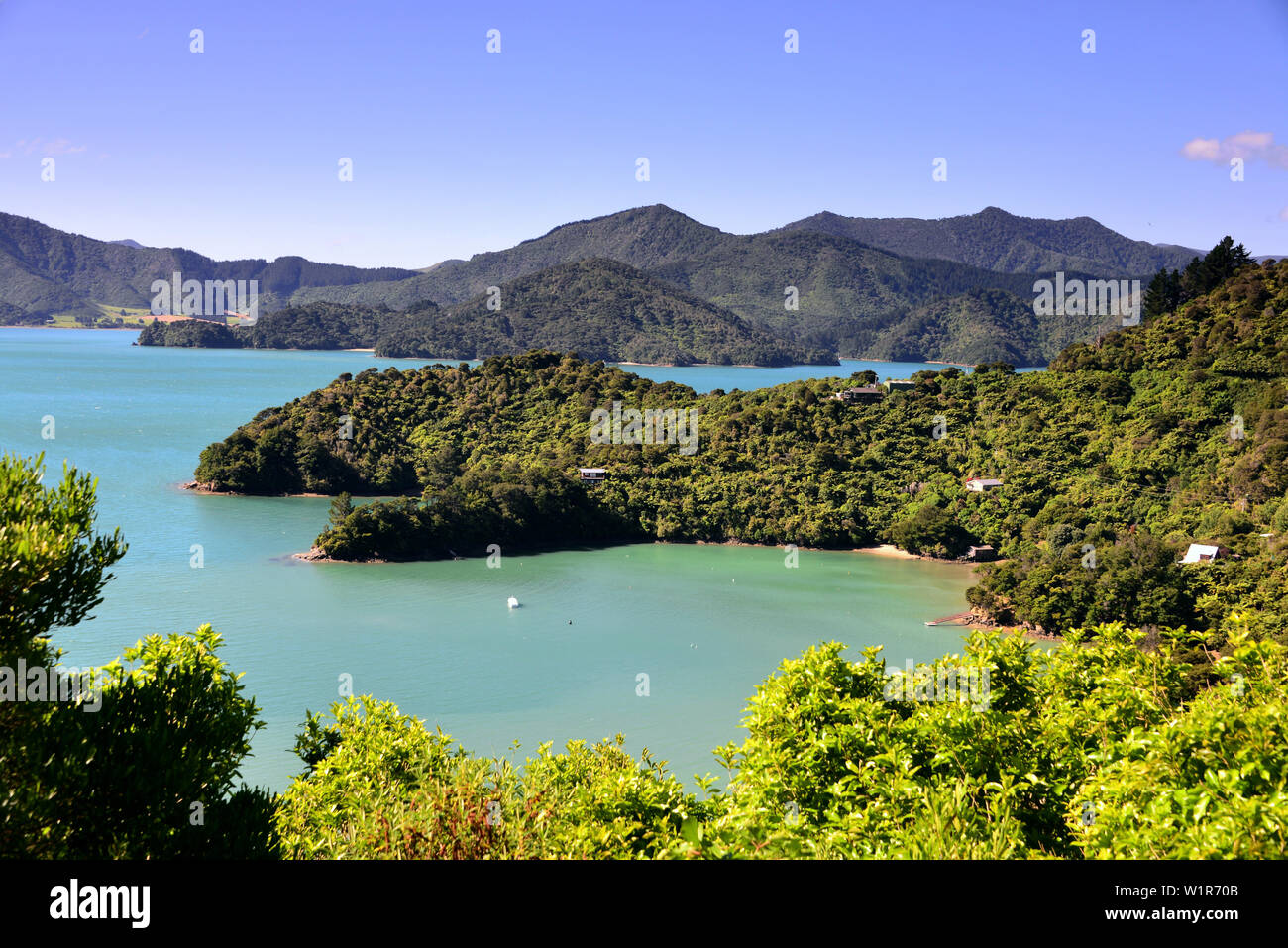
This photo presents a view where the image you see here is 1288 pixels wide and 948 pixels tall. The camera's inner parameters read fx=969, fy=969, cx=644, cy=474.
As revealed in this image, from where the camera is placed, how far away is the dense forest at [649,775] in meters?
5.60

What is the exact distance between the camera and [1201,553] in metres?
29.4

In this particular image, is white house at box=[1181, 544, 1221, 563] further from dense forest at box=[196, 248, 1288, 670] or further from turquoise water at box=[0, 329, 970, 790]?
turquoise water at box=[0, 329, 970, 790]

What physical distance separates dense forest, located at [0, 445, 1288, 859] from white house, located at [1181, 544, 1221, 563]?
2219cm

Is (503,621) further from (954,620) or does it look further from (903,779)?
(903,779)

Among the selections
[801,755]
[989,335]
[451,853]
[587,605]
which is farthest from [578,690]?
[989,335]

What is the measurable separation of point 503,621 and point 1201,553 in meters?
21.5

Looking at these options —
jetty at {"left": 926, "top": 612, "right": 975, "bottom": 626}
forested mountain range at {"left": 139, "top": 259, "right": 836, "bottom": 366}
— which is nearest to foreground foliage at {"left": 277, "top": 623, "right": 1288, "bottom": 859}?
jetty at {"left": 926, "top": 612, "right": 975, "bottom": 626}

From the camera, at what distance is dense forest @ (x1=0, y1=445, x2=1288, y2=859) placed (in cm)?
560

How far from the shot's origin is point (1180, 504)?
3519cm

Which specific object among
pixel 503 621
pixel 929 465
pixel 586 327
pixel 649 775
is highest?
pixel 586 327

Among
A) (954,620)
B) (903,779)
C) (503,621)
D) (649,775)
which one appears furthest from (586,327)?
(903,779)

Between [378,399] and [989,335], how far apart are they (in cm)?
11331

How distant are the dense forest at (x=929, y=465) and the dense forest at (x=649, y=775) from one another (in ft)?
63.2
